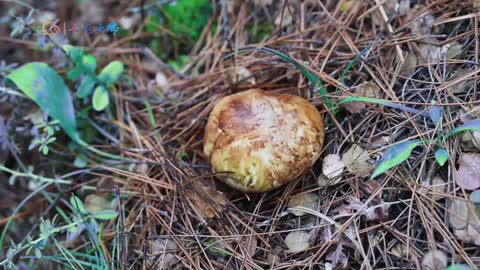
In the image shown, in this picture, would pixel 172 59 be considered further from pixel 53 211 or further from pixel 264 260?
pixel 264 260

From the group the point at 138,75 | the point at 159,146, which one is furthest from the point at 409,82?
the point at 138,75

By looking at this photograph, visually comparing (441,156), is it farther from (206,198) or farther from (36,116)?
(36,116)

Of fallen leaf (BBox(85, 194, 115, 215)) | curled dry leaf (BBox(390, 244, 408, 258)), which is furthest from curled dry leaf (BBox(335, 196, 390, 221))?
fallen leaf (BBox(85, 194, 115, 215))

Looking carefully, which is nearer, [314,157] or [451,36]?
[314,157]

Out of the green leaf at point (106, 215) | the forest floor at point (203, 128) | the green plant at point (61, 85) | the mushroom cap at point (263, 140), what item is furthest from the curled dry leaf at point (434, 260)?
the green plant at point (61, 85)

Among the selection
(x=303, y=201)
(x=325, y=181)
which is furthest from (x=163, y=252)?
(x=325, y=181)

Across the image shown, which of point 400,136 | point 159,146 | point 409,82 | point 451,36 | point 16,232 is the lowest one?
point 16,232
